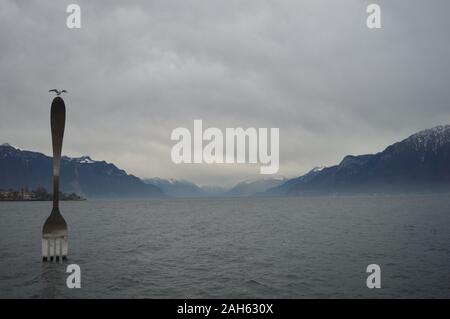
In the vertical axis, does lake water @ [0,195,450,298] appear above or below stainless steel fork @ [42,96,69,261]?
below

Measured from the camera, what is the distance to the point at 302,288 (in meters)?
29.6

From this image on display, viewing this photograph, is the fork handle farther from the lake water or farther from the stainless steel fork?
the lake water

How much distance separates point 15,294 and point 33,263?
1309cm

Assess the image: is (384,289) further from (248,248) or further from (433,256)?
(248,248)

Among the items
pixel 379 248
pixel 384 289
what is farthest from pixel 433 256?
pixel 384 289

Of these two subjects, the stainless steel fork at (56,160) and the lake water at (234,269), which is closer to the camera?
the lake water at (234,269)

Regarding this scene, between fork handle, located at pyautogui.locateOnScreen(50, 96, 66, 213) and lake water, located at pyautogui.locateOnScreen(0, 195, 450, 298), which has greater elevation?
fork handle, located at pyautogui.locateOnScreen(50, 96, 66, 213)

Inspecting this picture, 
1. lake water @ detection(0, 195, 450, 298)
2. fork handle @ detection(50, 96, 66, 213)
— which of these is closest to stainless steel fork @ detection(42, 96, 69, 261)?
fork handle @ detection(50, 96, 66, 213)

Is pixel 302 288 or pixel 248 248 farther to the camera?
pixel 248 248

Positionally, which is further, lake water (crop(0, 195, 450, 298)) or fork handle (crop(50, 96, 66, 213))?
fork handle (crop(50, 96, 66, 213))

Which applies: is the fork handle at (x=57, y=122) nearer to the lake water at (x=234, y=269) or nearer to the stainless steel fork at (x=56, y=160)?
the stainless steel fork at (x=56, y=160)

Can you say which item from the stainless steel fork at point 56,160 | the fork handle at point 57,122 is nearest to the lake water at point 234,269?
the stainless steel fork at point 56,160
